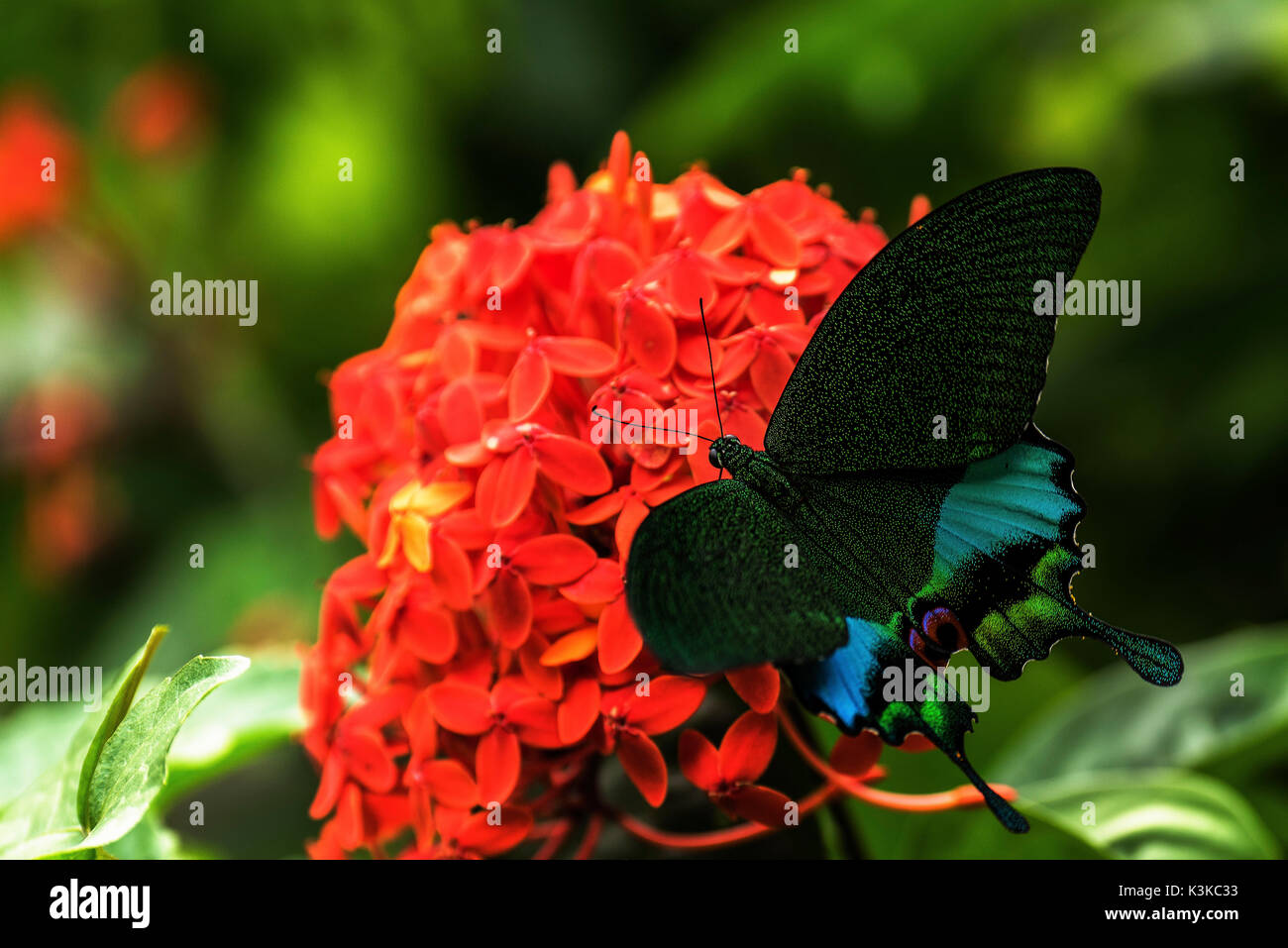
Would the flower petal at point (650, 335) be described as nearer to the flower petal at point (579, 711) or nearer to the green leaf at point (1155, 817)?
the flower petal at point (579, 711)

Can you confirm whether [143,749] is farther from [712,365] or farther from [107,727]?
[712,365]

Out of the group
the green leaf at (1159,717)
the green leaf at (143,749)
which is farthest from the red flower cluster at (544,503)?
the green leaf at (1159,717)

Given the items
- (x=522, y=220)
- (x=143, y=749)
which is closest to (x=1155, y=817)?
(x=143, y=749)

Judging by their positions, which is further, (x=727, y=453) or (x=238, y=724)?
(x=238, y=724)

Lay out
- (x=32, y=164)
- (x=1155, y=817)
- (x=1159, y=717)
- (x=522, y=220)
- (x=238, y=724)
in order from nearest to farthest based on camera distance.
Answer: (x=1155, y=817), (x=238, y=724), (x=1159, y=717), (x=522, y=220), (x=32, y=164)

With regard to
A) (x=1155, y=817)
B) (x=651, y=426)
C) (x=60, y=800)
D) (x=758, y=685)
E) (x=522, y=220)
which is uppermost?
(x=522, y=220)

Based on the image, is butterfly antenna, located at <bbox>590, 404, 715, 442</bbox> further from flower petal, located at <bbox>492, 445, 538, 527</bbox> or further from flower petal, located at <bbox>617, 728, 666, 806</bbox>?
flower petal, located at <bbox>617, 728, 666, 806</bbox>

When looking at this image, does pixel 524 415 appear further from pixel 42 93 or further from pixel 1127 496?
pixel 42 93
